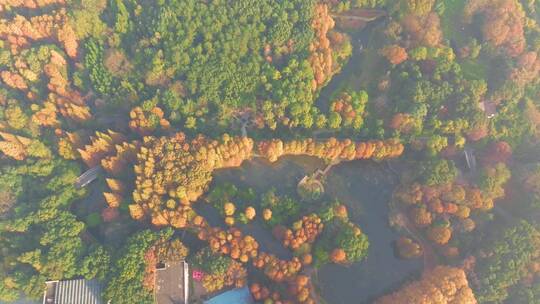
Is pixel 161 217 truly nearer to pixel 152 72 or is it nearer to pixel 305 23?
pixel 152 72

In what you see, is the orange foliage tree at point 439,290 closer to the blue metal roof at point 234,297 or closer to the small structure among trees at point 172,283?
the blue metal roof at point 234,297

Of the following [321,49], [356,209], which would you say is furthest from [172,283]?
[321,49]

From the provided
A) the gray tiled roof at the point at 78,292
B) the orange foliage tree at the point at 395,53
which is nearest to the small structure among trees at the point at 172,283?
the gray tiled roof at the point at 78,292

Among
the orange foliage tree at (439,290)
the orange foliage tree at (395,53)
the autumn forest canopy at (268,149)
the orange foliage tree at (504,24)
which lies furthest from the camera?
the orange foliage tree at (504,24)

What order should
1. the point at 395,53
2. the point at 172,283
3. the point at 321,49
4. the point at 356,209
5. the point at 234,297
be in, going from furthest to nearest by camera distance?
the point at 395,53
the point at 321,49
the point at 356,209
the point at 234,297
the point at 172,283

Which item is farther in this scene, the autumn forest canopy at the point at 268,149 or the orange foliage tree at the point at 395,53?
the orange foliage tree at the point at 395,53

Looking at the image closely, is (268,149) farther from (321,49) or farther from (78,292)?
(78,292)

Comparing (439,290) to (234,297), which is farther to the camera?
(234,297)
